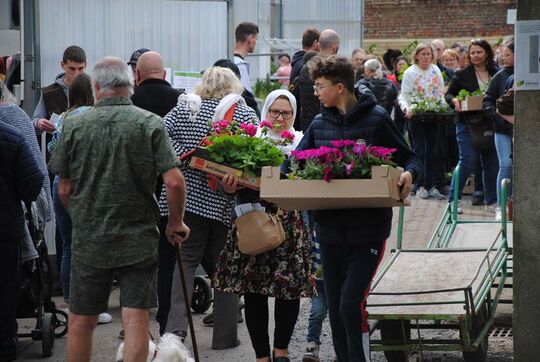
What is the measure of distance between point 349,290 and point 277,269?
41.4 inches

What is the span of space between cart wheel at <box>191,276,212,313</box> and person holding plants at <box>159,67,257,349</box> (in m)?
1.11

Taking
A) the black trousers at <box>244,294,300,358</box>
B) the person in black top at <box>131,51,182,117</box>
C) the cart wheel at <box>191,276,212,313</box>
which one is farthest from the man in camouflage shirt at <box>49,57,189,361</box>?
the cart wheel at <box>191,276,212,313</box>

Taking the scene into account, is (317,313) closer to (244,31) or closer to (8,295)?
(8,295)

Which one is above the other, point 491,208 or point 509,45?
point 509,45

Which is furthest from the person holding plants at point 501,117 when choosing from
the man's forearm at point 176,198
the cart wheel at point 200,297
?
the man's forearm at point 176,198

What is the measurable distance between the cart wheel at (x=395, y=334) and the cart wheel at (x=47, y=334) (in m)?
2.43

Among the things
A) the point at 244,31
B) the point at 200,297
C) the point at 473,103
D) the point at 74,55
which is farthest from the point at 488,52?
the point at 200,297

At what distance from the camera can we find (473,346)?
23.4 feet

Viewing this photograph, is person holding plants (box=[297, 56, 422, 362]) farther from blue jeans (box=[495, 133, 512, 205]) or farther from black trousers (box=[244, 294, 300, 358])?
blue jeans (box=[495, 133, 512, 205])

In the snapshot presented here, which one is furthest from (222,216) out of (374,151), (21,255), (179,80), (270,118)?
(179,80)

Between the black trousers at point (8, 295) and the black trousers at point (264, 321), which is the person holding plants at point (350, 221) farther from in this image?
the black trousers at point (8, 295)

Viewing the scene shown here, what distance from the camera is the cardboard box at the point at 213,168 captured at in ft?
24.5

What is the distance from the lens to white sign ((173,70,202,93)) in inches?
433

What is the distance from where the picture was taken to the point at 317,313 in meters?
8.10
